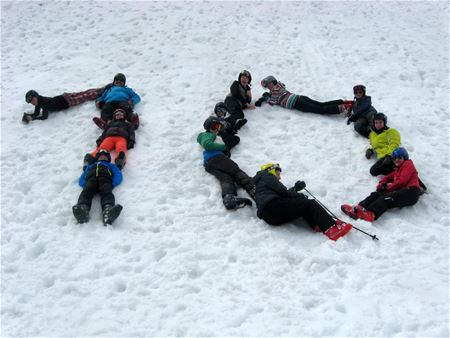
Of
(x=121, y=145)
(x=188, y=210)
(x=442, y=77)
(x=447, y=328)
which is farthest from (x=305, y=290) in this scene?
(x=442, y=77)

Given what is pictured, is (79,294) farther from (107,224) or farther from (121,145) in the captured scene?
(121,145)

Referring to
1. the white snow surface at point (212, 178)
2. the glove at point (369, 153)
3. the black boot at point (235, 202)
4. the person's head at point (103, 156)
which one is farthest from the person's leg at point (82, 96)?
the glove at point (369, 153)

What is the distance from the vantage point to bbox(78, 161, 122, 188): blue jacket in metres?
7.22

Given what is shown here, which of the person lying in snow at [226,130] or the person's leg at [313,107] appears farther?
the person's leg at [313,107]

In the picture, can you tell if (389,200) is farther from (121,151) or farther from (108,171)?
(121,151)

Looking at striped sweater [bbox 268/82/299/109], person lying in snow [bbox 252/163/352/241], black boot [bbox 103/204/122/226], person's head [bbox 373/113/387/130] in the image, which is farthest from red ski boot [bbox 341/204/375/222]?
striped sweater [bbox 268/82/299/109]

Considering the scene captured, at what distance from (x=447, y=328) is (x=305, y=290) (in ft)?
5.31

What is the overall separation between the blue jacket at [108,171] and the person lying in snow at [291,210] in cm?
244

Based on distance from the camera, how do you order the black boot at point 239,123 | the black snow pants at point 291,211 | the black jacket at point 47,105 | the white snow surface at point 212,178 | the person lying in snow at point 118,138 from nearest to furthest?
1. the white snow surface at point 212,178
2. the black snow pants at point 291,211
3. the person lying in snow at point 118,138
4. the black boot at point 239,123
5. the black jacket at point 47,105

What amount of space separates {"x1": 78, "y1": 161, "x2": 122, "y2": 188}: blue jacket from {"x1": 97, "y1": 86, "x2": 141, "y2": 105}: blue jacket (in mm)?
2487

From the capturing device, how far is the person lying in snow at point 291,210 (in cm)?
620

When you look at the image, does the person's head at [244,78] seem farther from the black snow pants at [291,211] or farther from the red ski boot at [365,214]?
the red ski boot at [365,214]

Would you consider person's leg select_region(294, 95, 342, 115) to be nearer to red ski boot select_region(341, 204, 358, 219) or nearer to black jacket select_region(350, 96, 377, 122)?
black jacket select_region(350, 96, 377, 122)

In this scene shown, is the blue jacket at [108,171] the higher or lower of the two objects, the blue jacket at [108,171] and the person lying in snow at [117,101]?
the lower
